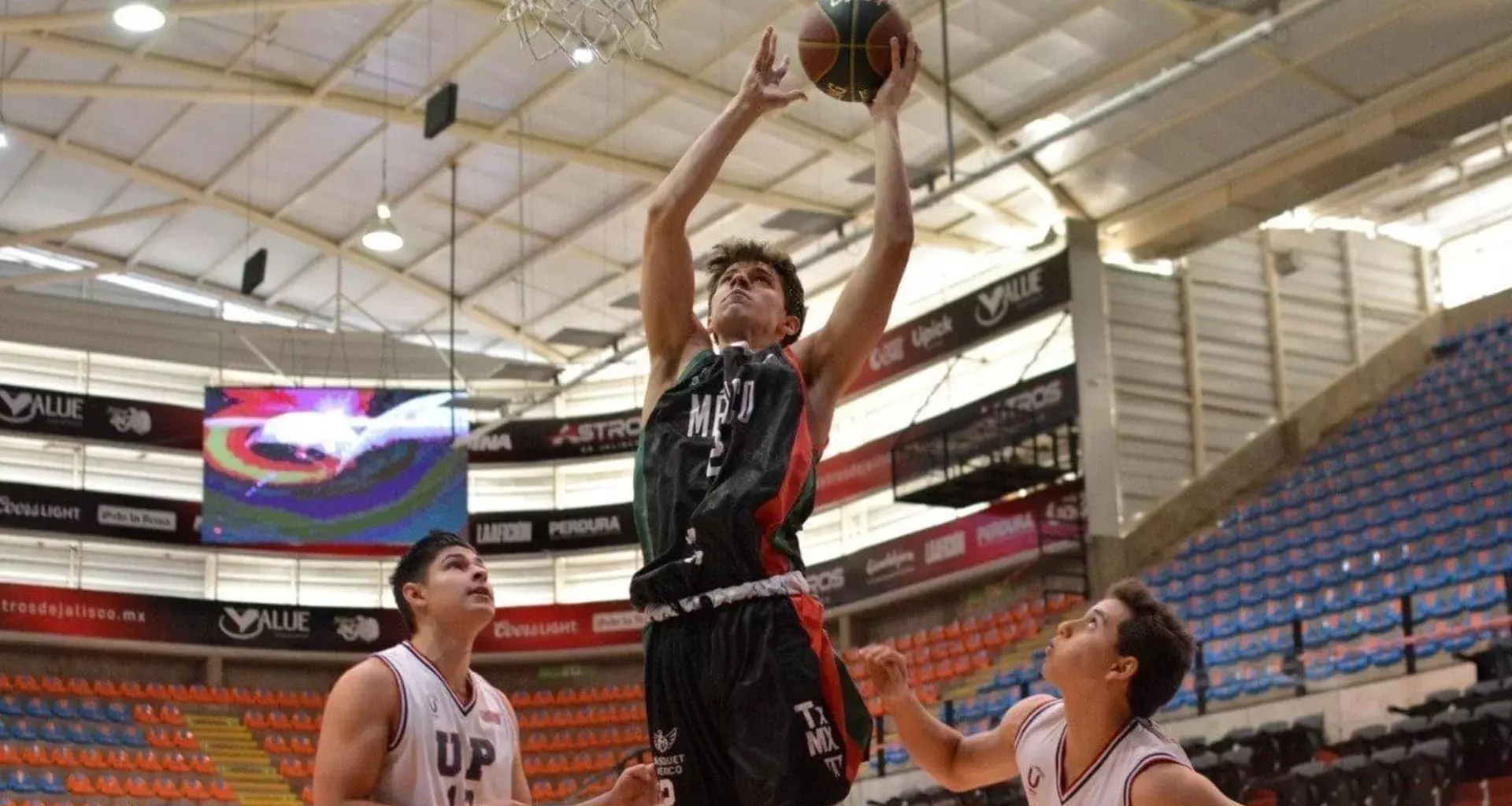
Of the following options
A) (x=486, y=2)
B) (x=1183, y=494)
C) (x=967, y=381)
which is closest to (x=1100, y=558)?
(x=1183, y=494)

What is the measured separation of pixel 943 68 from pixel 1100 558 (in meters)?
5.82

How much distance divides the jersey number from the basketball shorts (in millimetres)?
1252

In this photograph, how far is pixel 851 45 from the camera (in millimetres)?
4043

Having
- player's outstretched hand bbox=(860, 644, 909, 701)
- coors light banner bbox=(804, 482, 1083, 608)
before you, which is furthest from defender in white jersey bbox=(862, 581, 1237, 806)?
coors light banner bbox=(804, 482, 1083, 608)

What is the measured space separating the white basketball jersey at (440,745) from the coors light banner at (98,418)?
20.9 m

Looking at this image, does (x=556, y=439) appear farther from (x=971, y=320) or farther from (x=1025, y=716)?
(x=1025, y=716)

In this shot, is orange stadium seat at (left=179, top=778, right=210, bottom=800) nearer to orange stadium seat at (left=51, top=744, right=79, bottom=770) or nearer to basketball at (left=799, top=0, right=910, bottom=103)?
orange stadium seat at (left=51, top=744, right=79, bottom=770)

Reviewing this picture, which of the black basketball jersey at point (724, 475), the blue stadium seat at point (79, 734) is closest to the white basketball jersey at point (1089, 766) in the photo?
the black basketball jersey at point (724, 475)

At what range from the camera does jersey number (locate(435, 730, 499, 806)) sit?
4.36m

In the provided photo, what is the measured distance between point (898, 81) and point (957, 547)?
718 inches

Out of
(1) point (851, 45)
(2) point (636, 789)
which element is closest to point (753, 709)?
(2) point (636, 789)

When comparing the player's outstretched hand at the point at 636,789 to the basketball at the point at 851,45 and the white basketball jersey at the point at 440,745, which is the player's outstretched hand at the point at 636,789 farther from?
the basketball at the point at 851,45

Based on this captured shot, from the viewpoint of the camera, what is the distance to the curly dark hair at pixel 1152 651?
419 centimetres

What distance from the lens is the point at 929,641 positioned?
22.0m
